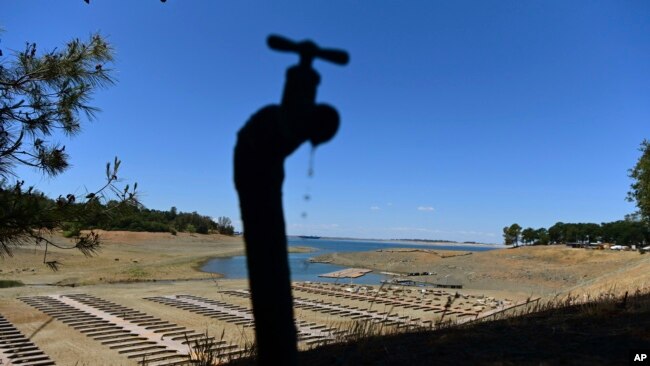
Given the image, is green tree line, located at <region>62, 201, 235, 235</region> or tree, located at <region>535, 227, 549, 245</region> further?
tree, located at <region>535, 227, 549, 245</region>

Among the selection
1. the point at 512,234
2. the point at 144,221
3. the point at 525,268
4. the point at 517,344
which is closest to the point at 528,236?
the point at 512,234

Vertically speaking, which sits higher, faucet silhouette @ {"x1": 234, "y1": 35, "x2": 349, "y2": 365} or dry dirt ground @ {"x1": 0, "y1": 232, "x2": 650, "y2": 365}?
faucet silhouette @ {"x1": 234, "y1": 35, "x2": 349, "y2": 365}

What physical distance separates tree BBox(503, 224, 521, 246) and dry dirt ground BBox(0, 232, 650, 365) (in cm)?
7463

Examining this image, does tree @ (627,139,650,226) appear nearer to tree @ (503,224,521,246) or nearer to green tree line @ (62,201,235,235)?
green tree line @ (62,201,235,235)

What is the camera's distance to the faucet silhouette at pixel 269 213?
2.05 m

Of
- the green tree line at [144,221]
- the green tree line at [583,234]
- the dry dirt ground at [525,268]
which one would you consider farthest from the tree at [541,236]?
the green tree line at [144,221]

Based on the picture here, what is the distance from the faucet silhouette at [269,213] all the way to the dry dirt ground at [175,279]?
466 centimetres

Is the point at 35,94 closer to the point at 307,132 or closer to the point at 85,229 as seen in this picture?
the point at 85,229

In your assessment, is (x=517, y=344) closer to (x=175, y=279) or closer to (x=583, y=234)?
(x=175, y=279)

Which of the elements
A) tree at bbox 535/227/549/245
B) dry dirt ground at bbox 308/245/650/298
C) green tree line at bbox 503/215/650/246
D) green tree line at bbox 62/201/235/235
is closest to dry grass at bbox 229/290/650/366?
green tree line at bbox 62/201/235/235

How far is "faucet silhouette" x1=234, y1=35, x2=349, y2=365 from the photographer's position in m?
2.05

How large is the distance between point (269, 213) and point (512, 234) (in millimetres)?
153829

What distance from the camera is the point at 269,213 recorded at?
2176mm

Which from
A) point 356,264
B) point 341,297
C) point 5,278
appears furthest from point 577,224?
point 5,278
